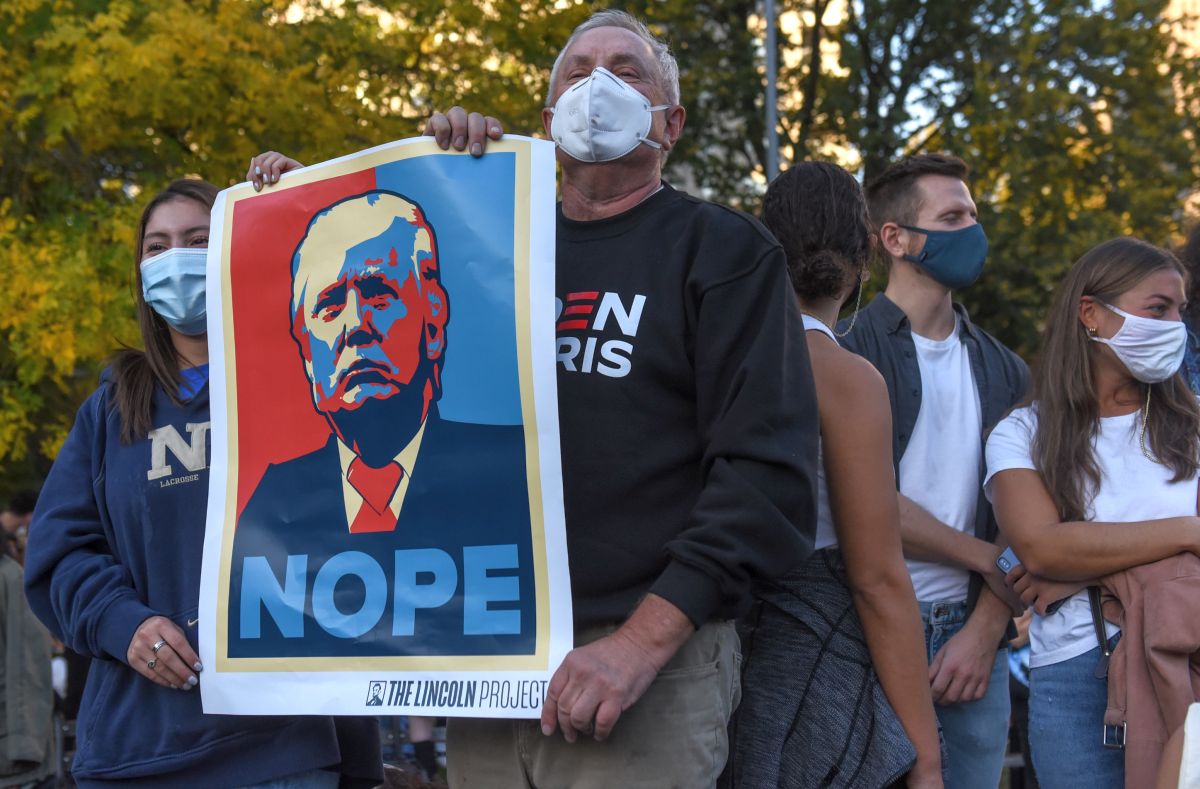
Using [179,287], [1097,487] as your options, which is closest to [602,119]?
[179,287]

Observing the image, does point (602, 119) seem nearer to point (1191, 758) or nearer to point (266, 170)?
point (266, 170)

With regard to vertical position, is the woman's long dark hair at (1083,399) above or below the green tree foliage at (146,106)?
below

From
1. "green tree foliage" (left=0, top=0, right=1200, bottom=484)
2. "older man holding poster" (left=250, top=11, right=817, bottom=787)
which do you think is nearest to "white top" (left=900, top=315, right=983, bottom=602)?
"older man holding poster" (left=250, top=11, right=817, bottom=787)

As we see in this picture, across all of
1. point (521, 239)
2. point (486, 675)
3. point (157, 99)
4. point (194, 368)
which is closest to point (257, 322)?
point (194, 368)

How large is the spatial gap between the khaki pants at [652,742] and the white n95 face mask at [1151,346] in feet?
4.93

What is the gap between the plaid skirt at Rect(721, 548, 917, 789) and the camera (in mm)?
2660

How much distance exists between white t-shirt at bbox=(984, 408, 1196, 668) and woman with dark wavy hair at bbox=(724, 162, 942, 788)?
0.71 m

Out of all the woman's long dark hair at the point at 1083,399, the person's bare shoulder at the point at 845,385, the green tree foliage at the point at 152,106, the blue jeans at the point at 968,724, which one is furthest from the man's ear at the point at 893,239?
the green tree foliage at the point at 152,106

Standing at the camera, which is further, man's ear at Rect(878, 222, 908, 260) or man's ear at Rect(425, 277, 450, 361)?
man's ear at Rect(878, 222, 908, 260)

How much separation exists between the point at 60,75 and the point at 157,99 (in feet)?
2.05

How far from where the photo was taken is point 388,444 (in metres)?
2.56

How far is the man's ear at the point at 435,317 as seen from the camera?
2.54m

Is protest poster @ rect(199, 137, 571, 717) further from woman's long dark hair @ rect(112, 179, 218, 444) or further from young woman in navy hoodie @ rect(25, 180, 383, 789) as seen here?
woman's long dark hair @ rect(112, 179, 218, 444)

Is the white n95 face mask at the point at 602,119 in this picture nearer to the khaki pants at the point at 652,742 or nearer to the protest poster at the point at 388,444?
the protest poster at the point at 388,444
